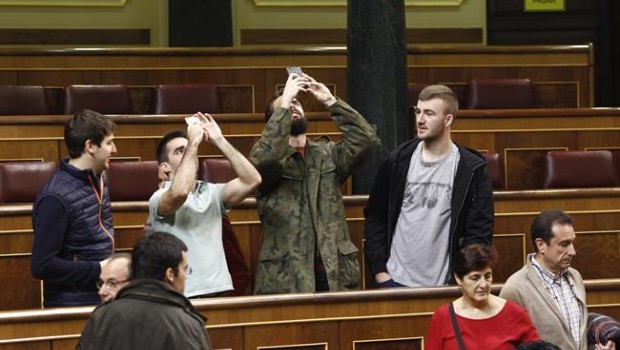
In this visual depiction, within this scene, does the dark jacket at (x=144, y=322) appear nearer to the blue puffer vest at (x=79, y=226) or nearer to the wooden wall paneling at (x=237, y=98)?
the blue puffer vest at (x=79, y=226)

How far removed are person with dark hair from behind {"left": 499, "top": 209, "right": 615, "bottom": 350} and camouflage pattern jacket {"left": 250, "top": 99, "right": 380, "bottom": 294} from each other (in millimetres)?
587

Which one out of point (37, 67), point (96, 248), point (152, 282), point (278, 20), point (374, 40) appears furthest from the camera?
point (278, 20)

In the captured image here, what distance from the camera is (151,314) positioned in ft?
9.39

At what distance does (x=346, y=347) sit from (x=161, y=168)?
84 centimetres

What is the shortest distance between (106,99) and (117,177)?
1.47 metres

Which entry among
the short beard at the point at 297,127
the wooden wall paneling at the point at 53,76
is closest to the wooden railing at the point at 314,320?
the short beard at the point at 297,127

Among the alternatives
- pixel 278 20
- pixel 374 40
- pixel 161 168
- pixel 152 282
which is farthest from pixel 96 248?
pixel 278 20

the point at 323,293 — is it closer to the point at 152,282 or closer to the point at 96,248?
the point at 96,248

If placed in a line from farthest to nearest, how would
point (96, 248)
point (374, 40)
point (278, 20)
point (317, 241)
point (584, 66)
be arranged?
point (278, 20) → point (584, 66) → point (374, 40) → point (317, 241) → point (96, 248)

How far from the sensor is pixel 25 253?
4.60m

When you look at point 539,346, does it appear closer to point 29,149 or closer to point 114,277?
point 114,277

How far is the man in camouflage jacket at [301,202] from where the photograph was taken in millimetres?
4203

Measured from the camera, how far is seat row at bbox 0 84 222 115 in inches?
259

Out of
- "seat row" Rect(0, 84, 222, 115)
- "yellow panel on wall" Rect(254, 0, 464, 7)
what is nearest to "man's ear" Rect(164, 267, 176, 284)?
"seat row" Rect(0, 84, 222, 115)
